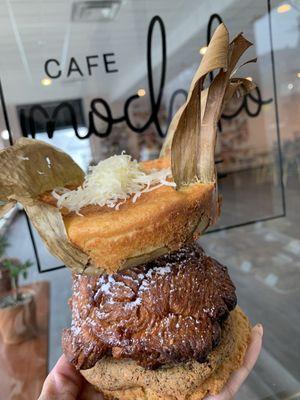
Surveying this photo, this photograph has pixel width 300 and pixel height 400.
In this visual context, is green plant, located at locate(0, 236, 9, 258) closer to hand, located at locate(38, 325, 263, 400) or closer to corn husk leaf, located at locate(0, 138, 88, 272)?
hand, located at locate(38, 325, 263, 400)

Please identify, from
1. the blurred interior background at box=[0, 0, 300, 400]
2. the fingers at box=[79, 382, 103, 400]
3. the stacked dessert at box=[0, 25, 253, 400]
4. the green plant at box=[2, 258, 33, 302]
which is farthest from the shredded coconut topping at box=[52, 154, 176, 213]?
the green plant at box=[2, 258, 33, 302]

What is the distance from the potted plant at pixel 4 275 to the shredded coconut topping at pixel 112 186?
124 cm

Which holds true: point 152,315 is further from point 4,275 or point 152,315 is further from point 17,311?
point 4,275

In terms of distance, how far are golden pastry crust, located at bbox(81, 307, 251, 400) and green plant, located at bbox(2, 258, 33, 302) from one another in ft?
3.53

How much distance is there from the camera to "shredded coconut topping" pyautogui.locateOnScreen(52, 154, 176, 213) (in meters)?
0.66

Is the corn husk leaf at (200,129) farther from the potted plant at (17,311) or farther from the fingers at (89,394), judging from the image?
the potted plant at (17,311)

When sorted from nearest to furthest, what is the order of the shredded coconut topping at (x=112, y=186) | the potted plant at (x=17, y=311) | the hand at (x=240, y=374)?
the shredded coconut topping at (x=112, y=186)
the hand at (x=240, y=374)
the potted plant at (x=17, y=311)

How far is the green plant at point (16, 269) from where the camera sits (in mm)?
1769

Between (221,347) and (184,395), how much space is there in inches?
4.8

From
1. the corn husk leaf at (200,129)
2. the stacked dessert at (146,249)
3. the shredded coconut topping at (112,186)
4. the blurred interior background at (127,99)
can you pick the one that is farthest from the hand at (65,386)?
the blurred interior background at (127,99)

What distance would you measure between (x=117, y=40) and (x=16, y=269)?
116 cm

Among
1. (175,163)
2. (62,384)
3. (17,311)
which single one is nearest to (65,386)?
(62,384)

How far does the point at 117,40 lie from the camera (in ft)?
5.64

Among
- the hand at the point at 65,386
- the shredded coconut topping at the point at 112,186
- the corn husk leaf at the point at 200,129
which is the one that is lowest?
the hand at the point at 65,386
